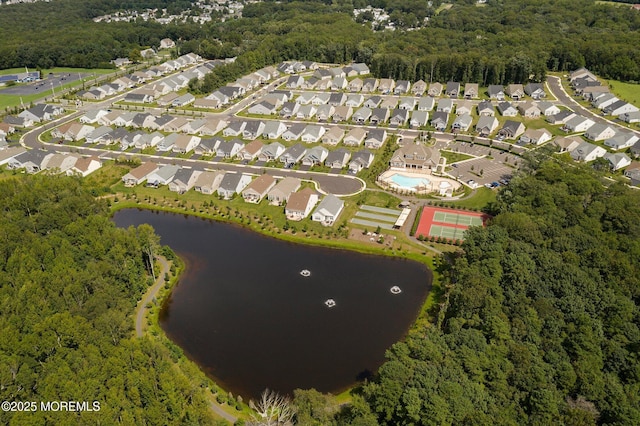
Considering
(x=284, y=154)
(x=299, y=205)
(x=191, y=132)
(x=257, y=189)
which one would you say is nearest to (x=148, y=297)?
(x=299, y=205)

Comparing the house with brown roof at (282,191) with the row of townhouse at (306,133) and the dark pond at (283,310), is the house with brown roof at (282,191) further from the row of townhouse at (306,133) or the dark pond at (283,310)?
the row of townhouse at (306,133)

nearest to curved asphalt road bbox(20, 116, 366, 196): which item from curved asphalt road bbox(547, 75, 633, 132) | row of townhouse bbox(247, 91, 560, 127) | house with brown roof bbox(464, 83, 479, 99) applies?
row of townhouse bbox(247, 91, 560, 127)

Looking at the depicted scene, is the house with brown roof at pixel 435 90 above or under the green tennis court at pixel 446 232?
under

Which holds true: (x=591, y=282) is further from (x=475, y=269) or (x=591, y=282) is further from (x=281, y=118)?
(x=281, y=118)

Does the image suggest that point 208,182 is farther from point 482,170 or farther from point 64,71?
point 64,71

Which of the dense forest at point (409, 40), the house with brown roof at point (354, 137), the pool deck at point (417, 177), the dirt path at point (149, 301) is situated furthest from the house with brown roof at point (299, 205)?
the dense forest at point (409, 40)

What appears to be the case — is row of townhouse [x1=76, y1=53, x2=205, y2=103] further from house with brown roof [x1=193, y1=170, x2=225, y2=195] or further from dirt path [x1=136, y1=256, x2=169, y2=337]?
dirt path [x1=136, y1=256, x2=169, y2=337]
